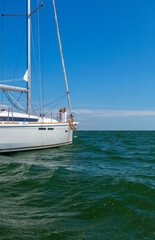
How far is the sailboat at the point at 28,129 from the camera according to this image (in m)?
11.3

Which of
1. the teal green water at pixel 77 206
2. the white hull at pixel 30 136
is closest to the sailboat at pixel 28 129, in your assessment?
the white hull at pixel 30 136

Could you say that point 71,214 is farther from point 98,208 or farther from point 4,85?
point 4,85

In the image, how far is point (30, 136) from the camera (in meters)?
12.2

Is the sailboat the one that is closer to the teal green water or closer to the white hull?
the white hull

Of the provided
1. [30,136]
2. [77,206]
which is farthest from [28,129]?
[77,206]

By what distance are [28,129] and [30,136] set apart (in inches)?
20.4

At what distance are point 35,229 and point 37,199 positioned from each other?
142cm

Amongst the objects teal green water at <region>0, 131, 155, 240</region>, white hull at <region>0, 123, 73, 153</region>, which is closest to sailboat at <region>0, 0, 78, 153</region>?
white hull at <region>0, 123, 73, 153</region>

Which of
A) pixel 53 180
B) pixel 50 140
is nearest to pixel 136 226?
pixel 53 180

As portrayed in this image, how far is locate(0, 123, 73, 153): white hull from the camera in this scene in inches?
440

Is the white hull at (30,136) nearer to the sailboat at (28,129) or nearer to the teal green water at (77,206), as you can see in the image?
the sailboat at (28,129)

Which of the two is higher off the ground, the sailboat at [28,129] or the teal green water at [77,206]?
the sailboat at [28,129]

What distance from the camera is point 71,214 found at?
379 cm

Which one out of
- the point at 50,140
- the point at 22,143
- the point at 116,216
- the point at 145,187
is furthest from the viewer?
the point at 50,140
